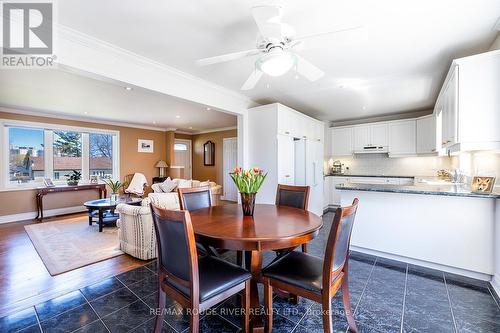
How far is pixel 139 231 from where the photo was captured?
9.66ft

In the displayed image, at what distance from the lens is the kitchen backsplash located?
528cm

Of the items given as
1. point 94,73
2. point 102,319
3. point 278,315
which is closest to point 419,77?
point 278,315

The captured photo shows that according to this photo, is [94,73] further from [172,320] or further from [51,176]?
[51,176]

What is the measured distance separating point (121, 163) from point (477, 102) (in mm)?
7569

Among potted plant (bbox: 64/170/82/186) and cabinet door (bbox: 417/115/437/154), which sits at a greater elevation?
cabinet door (bbox: 417/115/437/154)

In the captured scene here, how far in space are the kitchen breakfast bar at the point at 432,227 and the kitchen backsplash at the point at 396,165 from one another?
3220mm

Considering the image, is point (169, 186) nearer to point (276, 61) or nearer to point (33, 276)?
point (33, 276)

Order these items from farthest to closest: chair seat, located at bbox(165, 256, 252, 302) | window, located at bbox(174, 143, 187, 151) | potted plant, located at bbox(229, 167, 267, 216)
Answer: window, located at bbox(174, 143, 187, 151) < potted plant, located at bbox(229, 167, 267, 216) < chair seat, located at bbox(165, 256, 252, 302)

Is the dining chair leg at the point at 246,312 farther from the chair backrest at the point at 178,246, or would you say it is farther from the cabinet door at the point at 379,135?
the cabinet door at the point at 379,135

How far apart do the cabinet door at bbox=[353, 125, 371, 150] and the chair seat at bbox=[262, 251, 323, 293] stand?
4993 mm

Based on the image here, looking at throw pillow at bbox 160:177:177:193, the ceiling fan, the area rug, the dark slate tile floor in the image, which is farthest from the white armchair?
throw pillow at bbox 160:177:177:193

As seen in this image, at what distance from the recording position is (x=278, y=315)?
185cm

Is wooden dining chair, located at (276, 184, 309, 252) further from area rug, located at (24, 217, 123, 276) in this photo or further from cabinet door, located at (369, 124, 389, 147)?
cabinet door, located at (369, 124, 389, 147)

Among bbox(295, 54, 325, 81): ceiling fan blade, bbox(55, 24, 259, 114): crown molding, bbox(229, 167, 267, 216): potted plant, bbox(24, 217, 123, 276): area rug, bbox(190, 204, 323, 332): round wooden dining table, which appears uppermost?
bbox(55, 24, 259, 114): crown molding
